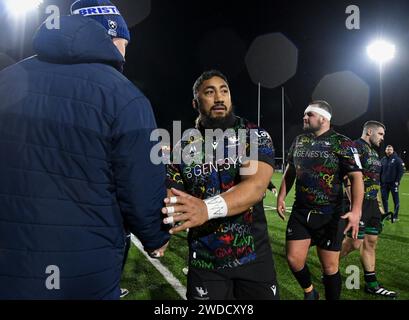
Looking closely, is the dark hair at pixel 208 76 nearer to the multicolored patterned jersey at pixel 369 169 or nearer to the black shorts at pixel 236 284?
the black shorts at pixel 236 284

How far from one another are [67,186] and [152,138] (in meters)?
0.38

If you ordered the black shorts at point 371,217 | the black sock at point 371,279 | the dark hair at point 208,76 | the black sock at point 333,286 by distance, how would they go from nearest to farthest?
the dark hair at point 208,76 → the black sock at point 333,286 → the black sock at point 371,279 → the black shorts at point 371,217

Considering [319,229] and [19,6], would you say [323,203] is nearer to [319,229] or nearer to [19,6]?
[319,229]

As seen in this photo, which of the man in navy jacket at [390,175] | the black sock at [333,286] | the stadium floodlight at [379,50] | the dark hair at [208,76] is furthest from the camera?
the stadium floodlight at [379,50]

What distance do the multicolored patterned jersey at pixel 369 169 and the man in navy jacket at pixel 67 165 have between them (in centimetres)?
536

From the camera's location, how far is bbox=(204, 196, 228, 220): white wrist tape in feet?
6.72

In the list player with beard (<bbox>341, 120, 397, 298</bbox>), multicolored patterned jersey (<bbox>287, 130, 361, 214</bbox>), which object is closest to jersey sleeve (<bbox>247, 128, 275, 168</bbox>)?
multicolored patterned jersey (<bbox>287, 130, 361, 214</bbox>)

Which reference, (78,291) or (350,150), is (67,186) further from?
(350,150)

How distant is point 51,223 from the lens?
5.10ft

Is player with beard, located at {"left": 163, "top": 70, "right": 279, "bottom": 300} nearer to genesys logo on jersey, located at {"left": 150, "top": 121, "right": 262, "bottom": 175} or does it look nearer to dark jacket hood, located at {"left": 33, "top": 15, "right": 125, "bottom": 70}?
Answer: genesys logo on jersey, located at {"left": 150, "top": 121, "right": 262, "bottom": 175}

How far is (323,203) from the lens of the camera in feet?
15.8

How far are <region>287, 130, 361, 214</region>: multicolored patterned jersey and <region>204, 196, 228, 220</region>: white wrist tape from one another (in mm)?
2972

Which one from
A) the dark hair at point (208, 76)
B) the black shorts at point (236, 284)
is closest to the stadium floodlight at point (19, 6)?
the dark hair at point (208, 76)

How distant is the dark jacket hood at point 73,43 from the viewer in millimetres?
1589
